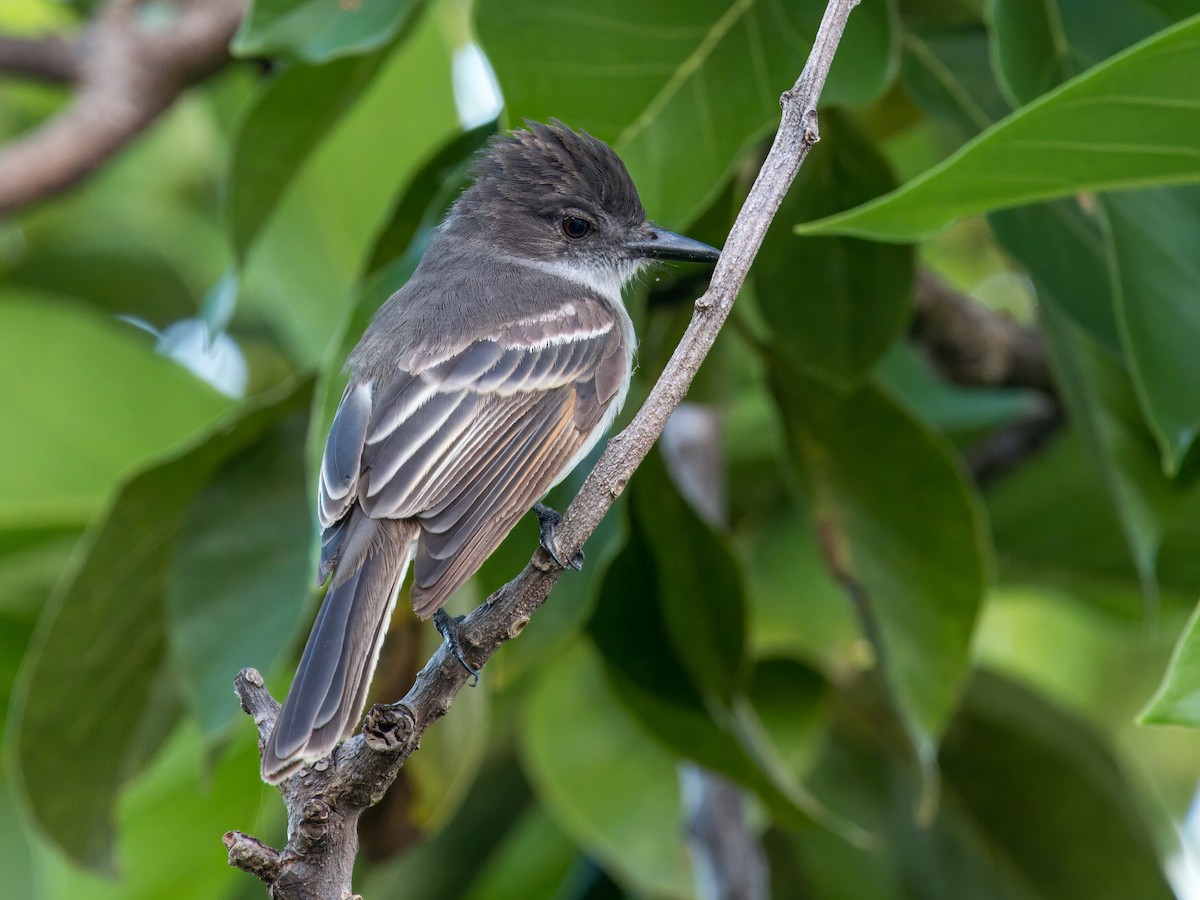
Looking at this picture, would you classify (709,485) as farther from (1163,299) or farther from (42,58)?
(42,58)

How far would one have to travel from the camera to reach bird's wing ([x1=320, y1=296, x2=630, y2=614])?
7.18 ft

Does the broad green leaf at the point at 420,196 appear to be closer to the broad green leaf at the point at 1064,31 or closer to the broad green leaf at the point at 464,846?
the broad green leaf at the point at 1064,31

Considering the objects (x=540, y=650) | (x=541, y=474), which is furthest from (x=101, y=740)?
(x=541, y=474)

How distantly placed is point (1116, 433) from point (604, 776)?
1287mm

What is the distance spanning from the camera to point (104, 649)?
2.95m

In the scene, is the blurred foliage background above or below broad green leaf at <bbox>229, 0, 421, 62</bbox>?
below

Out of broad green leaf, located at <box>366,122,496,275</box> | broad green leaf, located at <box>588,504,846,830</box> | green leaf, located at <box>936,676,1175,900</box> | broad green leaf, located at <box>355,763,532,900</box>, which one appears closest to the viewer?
broad green leaf, located at <box>588,504,846,830</box>

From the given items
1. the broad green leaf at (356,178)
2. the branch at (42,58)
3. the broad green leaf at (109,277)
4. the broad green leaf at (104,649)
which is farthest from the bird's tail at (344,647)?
the broad green leaf at (109,277)

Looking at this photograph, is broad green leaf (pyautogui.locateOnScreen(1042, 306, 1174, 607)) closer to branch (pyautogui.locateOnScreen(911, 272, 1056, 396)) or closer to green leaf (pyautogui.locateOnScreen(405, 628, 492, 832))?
branch (pyautogui.locateOnScreen(911, 272, 1056, 396))

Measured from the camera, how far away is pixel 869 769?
12.1 feet

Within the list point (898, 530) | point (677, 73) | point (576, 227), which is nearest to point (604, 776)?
point (898, 530)

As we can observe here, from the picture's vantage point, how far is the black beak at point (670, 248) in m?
2.67

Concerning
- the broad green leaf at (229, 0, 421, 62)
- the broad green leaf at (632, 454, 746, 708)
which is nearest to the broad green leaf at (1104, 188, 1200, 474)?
the broad green leaf at (632, 454, 746, 708)

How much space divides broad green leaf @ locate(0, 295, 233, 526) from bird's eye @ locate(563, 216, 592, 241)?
1140 mm
